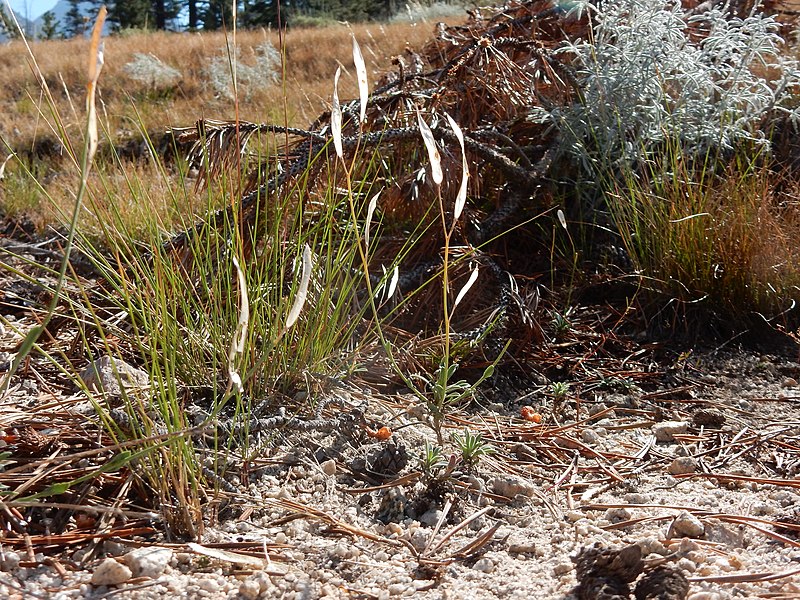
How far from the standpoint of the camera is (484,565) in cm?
121

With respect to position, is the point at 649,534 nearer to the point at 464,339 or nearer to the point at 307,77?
the point at 464,339

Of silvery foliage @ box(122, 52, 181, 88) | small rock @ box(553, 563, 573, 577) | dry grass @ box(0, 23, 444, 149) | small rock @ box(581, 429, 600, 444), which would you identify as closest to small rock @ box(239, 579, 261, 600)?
small rock @ box(553, 563, 573, 577)

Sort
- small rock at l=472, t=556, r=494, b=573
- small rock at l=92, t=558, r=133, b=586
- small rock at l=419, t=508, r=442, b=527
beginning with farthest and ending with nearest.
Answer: small rock at l=419, t=508, r=442, b=527, small rock at l=472, t=556, r=494, b=573, small rock at l=92, t=558, r=133, b=586

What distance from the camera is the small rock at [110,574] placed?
3.54ft

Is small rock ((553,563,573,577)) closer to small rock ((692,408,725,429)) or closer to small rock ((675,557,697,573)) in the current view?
small rock ((675,557,697,573))

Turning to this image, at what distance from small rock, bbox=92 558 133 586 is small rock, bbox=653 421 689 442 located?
4.24ft

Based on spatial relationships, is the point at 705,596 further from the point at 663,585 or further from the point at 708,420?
the point at 708,420

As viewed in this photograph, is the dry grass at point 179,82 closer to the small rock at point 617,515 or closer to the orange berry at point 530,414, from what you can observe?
the orange berry at point 530,414

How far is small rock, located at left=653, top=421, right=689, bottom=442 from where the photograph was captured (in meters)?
1.78

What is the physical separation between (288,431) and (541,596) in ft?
2.39

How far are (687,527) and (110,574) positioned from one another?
978 millimetres

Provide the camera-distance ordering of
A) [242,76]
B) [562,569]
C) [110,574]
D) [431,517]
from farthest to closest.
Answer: [242,76] → [431,517] → [562,569] → [110,574]

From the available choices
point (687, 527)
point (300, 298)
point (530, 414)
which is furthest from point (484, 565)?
point (530, 414)

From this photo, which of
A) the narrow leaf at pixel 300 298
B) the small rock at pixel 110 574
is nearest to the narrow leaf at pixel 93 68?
the narrow leaf at pixel 300 298
